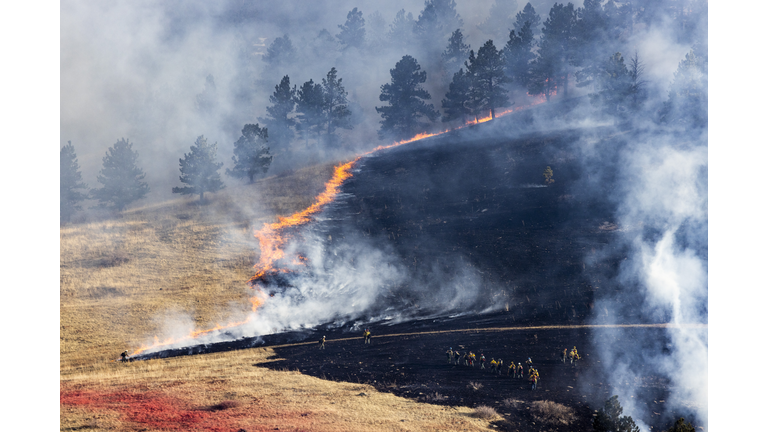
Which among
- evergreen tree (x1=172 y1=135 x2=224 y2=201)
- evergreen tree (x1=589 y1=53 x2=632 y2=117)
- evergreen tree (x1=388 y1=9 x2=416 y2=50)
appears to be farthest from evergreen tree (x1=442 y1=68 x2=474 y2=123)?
evergreen tree (x1=388 y1=9 x2=416 y2=50)

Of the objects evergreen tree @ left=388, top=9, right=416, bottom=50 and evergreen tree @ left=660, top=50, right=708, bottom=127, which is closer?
evergreen tree @ left=660, top=50, right=708, bottom=127

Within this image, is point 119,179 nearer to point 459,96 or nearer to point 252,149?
point 252,149

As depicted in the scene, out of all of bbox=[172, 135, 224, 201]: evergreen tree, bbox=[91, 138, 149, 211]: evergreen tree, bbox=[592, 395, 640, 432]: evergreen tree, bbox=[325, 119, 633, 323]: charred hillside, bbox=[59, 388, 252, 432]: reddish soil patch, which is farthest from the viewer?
bbox=[91, 138, 149, 211]: evergreen tree

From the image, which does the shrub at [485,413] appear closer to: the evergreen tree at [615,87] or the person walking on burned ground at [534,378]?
the person walking on burned ground at [534,378]

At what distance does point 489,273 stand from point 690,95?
24.0m

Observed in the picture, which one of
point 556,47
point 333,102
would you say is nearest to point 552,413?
point 333,102

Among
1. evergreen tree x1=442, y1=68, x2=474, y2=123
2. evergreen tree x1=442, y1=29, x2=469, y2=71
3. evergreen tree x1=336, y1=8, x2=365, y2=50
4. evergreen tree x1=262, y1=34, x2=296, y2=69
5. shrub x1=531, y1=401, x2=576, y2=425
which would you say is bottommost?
shrub x1=531, y1=401, x2=576, y2=425

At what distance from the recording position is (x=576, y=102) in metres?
58.0

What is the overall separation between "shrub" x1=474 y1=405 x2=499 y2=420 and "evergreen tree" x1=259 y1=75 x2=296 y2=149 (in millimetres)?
49875

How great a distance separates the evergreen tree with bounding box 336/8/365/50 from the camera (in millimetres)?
87938

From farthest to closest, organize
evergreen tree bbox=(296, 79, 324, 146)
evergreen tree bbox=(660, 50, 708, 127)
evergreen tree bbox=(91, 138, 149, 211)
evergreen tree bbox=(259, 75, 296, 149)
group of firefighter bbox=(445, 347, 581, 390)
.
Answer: evergreen tree bbox=(259, 75, 296, 149), evergreen tree bbox=(296, 79, 324, 146), evergreen tree bbox=(91, 138, 149, 211), evergreen tree bbox=(660, 50, 708, 127), group of firefighter bbox=(445, 347, 581, 390)

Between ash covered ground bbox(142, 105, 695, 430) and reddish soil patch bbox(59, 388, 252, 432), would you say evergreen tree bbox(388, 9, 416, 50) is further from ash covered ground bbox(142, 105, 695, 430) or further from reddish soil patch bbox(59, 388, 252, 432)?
reddish soil patch bbox(59, 388, 252, 432)

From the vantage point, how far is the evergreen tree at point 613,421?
15109 millimetres

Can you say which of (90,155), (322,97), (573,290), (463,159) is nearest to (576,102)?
(463,159)
